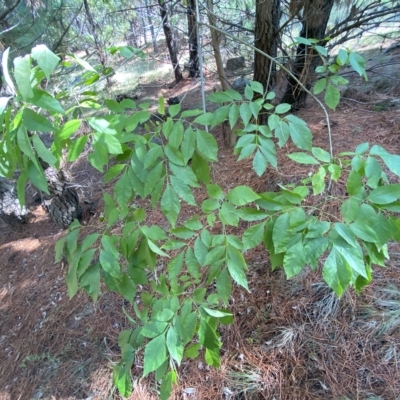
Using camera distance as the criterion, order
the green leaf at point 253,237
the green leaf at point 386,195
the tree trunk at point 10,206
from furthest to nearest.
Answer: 1. the tree trunk at point 10,206
2. the green leaf at point 253,237
3. the green leaf at point 386,195

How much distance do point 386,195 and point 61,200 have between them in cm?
296

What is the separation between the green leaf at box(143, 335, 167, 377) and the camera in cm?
73

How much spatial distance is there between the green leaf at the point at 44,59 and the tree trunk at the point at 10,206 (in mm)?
3069

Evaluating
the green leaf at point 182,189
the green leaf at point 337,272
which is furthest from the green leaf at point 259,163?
the green leaf at point 337,272

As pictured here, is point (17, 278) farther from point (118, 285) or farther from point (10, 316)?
point (118, 285)

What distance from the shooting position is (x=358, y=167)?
0.78 meters

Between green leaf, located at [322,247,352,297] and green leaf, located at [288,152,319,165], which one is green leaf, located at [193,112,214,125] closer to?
green leaf, located at [288,152,319,165]

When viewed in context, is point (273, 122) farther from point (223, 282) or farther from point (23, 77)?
point (23, 77)

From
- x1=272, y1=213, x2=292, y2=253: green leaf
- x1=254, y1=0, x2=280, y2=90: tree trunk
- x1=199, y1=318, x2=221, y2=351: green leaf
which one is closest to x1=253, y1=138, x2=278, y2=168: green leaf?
x1=272, y1=213, x2=292, y2=253: green leaf

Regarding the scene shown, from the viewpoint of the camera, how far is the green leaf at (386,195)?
657 mm

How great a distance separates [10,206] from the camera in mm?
3221

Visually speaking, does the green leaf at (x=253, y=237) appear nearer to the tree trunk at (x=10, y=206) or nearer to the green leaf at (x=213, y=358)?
the green leaf at (x=213, y=358)

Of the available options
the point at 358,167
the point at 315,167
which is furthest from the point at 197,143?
the point at 315,167

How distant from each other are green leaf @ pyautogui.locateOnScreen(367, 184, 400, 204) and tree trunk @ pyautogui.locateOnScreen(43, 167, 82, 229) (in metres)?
2.82
